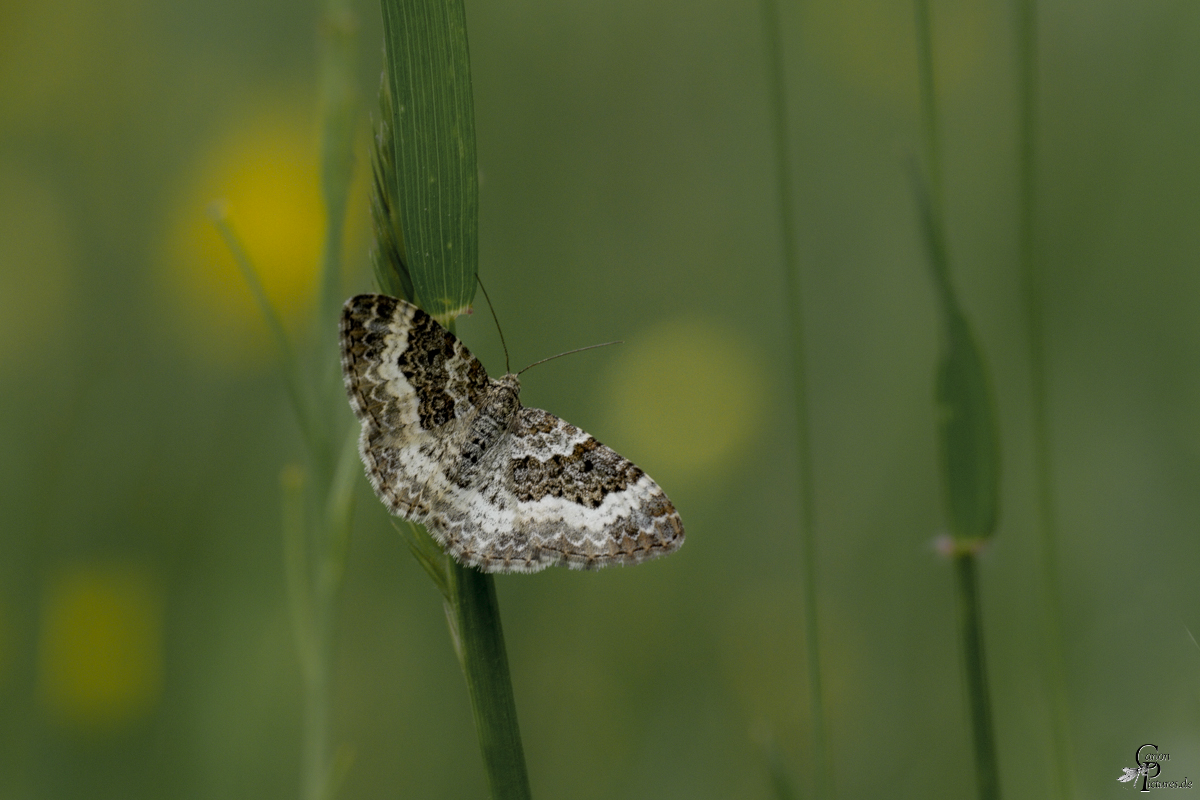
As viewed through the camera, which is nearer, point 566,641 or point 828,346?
point 566,641

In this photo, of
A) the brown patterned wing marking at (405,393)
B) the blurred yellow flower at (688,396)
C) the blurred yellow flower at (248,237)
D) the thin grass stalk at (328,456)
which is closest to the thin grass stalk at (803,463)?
the brown patterned wing marking at (405,393)

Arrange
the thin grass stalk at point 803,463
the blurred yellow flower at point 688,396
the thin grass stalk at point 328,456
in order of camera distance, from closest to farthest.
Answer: the thin grass stalk at point 803,463 → the thin grass stalk at point 328,456 → the blurred yellow flower at point 688,396

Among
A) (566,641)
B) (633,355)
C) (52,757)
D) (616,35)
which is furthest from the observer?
(616,35)

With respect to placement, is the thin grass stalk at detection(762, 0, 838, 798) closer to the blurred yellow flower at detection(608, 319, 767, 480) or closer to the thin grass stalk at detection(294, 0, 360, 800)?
the thin grass stalk at detection(294, 0, 360, 800)

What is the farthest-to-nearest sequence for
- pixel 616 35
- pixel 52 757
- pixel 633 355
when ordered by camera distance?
pixel 616 35
pixel 633 355
pixel 52 757

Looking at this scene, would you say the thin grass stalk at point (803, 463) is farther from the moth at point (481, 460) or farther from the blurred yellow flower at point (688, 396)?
the blurred yellow flower at point (688, 396)

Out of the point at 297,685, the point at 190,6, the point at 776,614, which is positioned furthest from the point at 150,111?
the point at 776,614

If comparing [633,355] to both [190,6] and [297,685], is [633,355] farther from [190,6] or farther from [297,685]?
[190,6]
